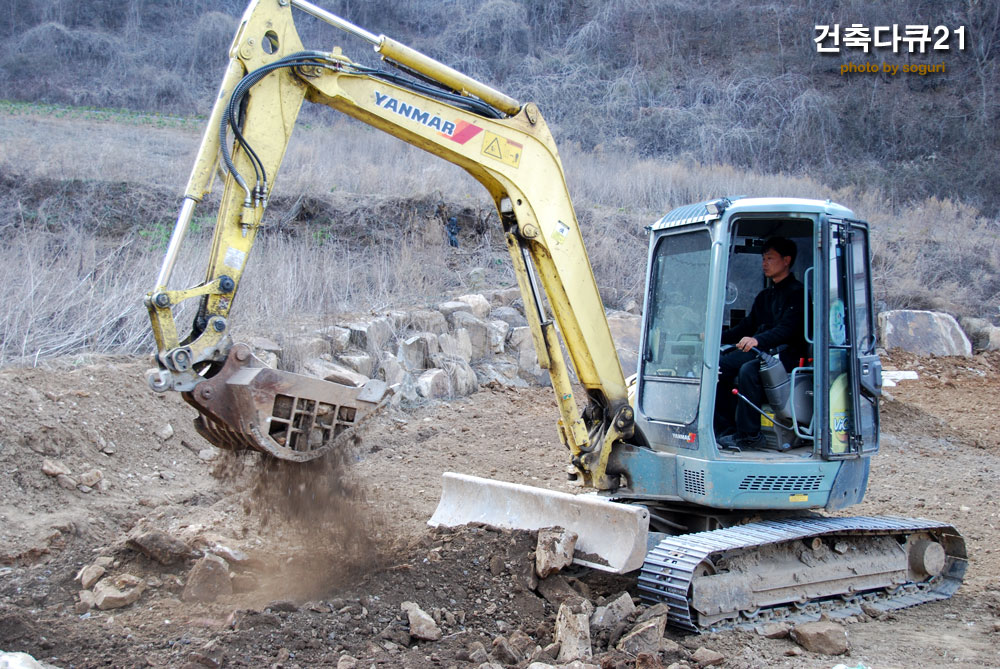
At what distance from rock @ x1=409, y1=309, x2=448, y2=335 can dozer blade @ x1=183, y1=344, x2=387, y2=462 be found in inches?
212

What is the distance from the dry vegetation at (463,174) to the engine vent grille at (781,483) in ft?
17.7

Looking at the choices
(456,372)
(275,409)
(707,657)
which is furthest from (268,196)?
(456,372)

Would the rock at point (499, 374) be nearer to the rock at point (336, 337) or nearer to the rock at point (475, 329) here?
the rock at point (475, 329)

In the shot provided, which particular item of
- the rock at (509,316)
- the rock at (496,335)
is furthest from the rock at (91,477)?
the rock at (509,316)

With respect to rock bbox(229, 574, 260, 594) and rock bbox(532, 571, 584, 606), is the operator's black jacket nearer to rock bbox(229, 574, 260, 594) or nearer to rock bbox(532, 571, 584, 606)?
rock bbox(532, 571, 584, 606)

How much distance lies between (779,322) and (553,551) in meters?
1.83

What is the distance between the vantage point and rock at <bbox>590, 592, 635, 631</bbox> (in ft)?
13.5

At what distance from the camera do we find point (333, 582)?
456 cm

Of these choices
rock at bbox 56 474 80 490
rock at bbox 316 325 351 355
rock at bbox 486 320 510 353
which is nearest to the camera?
rock at bbox 56 474 80 490

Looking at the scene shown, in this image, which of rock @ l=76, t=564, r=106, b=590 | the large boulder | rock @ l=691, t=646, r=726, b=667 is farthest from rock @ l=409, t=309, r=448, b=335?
the large boulder

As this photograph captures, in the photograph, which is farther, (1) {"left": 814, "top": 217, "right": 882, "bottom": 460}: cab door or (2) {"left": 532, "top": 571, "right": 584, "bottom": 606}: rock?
(1) {"left": 814, "top": 217, "right": 882, "bottom": 460}: cab door

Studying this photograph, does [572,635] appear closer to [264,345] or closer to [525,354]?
[264,345]

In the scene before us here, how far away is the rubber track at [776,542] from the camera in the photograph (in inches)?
167

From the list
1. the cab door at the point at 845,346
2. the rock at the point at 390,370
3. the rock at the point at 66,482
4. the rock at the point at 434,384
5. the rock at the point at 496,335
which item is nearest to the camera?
the cab door at the point at 845,346
